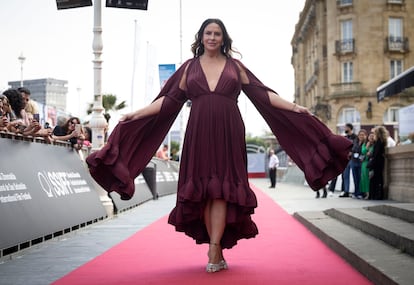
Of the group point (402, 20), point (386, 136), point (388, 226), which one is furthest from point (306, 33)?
point (388, 226)

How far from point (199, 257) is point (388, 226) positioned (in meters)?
2.07

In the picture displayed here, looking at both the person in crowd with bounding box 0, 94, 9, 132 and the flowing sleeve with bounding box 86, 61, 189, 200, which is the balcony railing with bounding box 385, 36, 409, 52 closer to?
the person in crowd with bounding box 0, 94, 9, 132

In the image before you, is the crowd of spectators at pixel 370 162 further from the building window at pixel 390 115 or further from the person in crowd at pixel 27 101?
the building window at pixel 390 115

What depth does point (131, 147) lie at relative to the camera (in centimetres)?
626

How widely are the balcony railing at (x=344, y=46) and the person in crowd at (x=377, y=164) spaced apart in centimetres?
4020

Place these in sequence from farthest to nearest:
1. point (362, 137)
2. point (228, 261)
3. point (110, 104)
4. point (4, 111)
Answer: point (110, 104)
point (362, 137)
point (4, 111)
point (228, 261)

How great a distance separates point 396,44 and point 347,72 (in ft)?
15.1

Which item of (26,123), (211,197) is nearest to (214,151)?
(211,197)

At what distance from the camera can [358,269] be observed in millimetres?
6035

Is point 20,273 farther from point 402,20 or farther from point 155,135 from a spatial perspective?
point 402,20

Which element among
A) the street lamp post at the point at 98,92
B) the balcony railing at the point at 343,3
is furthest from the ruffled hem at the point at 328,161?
the balcony railing at the point at 343,3

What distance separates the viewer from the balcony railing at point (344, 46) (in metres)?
55.3

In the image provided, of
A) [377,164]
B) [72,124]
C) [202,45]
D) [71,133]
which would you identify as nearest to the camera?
[202,45]

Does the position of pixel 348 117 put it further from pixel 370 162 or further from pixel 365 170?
pixel 370 162
